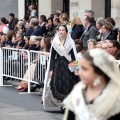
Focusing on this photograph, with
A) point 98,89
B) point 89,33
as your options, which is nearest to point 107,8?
point 89,33

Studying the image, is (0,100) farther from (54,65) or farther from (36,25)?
(36,25)

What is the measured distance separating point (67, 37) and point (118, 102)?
6.86 metres

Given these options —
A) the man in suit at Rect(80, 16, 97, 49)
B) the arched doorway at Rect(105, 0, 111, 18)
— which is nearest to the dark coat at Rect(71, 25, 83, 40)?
the man in suit at Rect(80, 16, 97, 49)

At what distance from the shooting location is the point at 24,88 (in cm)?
1595

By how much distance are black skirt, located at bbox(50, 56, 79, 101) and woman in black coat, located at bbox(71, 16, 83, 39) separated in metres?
3.43

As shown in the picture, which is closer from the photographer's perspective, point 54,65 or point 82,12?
point 54,65

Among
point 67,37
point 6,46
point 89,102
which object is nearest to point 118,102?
point 89,102

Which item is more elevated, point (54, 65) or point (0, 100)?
point (54, 65)

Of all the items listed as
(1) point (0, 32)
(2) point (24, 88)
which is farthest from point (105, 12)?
(2) point (24, 88)

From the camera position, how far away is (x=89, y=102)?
17.6 ft

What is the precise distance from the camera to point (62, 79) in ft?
40.7

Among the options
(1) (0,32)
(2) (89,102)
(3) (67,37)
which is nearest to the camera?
(2) (89,102)

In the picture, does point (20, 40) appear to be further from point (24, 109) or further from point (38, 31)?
point (24, 109)

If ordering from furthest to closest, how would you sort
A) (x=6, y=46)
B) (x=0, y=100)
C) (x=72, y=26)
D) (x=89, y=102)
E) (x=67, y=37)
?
1. (x=6, y=46)
2. (x=72, y=26)
3. (x=0, y=100)
4. (x=67, y=37)
5. (x=89, y=102)
